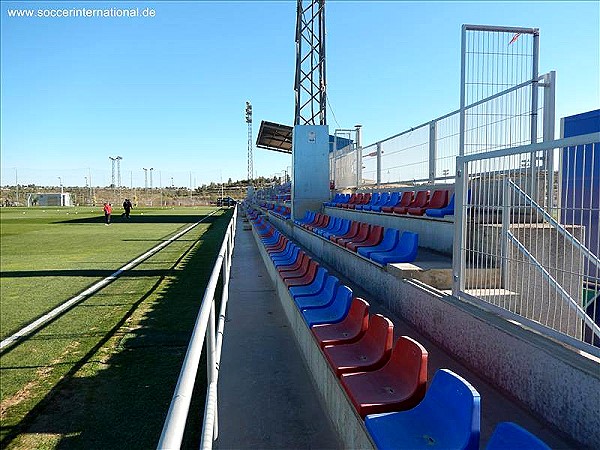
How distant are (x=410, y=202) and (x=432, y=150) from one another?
1.01 m

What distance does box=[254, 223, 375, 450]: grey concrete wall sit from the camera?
2.07 m

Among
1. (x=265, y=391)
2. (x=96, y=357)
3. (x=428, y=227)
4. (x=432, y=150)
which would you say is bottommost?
(x=96, y=357)

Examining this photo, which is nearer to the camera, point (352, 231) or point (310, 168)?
point (352, 231)

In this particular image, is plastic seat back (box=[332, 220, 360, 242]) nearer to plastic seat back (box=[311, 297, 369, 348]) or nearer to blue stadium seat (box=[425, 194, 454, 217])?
blue stadium seat (box=[425, 194, 454, 217])

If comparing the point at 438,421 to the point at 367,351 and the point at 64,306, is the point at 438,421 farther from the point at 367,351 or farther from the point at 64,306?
the point at 64,306

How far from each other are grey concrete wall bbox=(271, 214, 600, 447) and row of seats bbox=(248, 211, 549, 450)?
0.53 metres

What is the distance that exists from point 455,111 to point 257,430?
470 centimetres

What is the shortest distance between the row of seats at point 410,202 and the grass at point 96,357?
9.92 ft

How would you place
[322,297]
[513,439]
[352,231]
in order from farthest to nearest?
[352,231] < [322,297] < [513,439]

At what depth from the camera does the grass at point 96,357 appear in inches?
137

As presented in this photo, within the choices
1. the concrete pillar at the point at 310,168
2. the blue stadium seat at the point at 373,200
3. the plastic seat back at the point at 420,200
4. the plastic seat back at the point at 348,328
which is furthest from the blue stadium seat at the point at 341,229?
the concrete pillar at the point at 310,168

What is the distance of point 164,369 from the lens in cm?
463

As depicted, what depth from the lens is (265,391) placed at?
3.28 metres

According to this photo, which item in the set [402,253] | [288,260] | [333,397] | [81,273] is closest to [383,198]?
[288,260]
